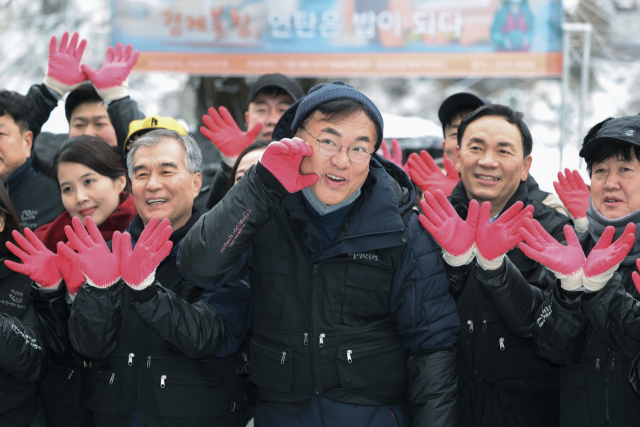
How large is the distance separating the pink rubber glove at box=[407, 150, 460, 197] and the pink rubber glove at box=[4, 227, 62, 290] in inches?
76.8

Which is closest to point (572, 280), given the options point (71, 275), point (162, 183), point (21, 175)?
point (162, 183)

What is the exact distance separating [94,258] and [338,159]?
3.03 feet

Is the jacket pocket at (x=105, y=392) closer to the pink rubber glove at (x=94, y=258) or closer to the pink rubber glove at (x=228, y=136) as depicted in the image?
the pink rubber glove at (x=94, y=258)

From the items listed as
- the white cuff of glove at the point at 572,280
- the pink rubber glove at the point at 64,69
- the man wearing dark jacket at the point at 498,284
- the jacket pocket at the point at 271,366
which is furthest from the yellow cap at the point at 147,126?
the white cuff of glove at the point at 572,280

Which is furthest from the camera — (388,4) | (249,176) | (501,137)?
(388,4)

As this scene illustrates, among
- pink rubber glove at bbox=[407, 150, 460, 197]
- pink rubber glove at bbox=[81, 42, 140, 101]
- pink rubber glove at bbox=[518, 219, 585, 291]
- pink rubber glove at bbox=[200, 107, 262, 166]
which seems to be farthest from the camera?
pink rubber glove at bbox=[200, 107, 262, 166]

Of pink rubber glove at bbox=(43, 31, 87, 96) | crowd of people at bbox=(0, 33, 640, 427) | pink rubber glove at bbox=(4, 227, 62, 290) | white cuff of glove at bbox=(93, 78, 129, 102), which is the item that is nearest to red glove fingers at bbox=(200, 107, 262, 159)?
white cuff of glove at bbox=(93, 78, 129, 102)

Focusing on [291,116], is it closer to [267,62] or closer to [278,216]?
[278,216]

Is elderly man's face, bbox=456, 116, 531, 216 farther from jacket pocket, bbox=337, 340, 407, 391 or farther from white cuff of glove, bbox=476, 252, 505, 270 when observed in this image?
jacket pocket, bbox=337, 340, 407, 391

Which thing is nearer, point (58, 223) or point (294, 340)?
point (294, 340)

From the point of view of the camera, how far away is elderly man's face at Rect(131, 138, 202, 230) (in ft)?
8.20

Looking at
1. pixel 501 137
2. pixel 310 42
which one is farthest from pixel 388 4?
pixel 501 137

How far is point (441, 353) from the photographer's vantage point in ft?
6.83

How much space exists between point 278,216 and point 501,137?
1.23 meters
